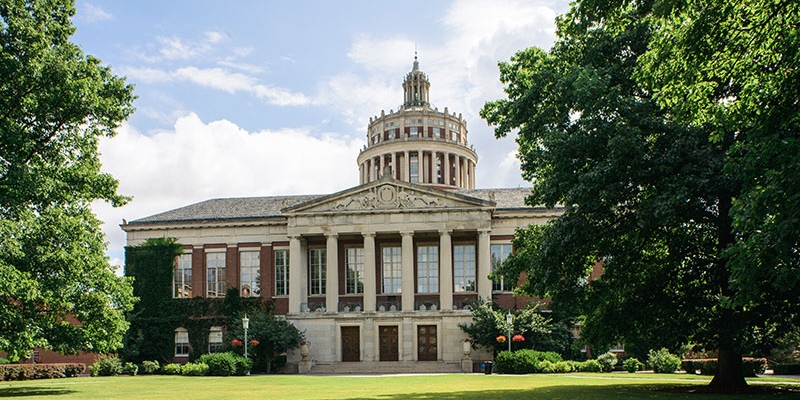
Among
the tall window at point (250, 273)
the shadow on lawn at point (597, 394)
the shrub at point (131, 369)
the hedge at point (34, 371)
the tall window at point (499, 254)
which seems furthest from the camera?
the tall window at point (250, 273)

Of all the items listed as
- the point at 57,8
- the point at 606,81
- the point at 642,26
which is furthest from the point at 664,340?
the point at 57,8

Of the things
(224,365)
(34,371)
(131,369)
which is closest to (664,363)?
(224,365)

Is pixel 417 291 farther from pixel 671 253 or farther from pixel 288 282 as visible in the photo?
pixel 671 253

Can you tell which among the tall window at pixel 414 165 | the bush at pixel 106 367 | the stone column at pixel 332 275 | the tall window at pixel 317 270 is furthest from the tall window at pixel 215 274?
the tall window at pixel 414 165

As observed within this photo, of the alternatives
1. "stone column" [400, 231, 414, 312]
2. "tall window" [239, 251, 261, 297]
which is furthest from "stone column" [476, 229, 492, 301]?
"tall window" [239, 251, 261, 297]

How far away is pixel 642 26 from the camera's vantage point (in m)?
28.1

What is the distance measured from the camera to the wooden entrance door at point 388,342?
Answer: 55.9 meters

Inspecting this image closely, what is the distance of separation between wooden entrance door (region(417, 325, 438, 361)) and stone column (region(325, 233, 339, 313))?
644 centimetres

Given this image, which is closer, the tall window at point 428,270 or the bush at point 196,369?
the bush at point 196,369

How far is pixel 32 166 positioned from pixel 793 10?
26.3 metres

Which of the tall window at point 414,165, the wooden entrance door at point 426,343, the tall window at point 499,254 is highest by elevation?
the tall window at point 414,165

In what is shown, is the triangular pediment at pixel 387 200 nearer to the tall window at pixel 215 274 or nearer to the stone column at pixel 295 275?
the stone column at pixel 295 275

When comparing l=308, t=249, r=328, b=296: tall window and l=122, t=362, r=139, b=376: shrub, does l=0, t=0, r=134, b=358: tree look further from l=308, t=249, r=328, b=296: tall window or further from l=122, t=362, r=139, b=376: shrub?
l=308, t=249, r=328, b=296: tall window

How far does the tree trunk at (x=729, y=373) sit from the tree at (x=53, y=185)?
23.1 m
